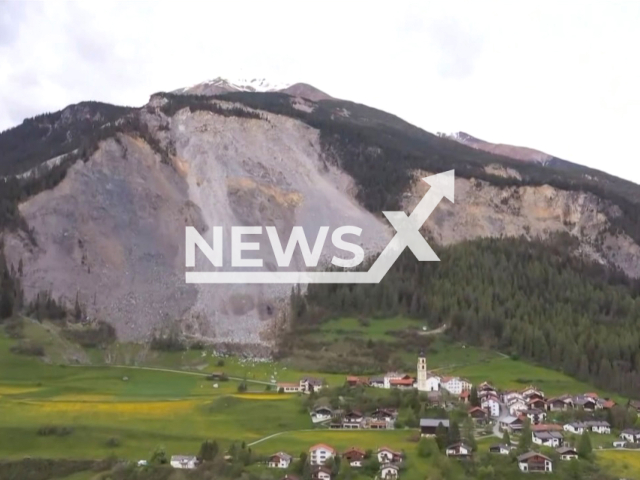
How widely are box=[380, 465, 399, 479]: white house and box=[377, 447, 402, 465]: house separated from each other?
0.78 meters

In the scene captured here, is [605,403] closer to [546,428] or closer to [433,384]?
[546,428]

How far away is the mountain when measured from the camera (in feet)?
330

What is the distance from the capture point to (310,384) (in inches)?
2874

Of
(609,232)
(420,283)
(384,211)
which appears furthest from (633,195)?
(420,283)

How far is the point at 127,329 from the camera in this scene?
92.9m

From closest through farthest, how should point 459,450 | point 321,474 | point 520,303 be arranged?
1. point 321,474
2. point 459,450
3. point 520,303

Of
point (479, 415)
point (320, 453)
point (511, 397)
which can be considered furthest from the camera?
point (511, 397)

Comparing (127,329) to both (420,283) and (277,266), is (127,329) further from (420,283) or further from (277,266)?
(420,283)

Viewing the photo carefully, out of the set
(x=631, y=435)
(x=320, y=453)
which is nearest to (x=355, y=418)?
(x=320, y=453)

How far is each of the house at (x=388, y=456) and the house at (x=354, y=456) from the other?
1.11 m

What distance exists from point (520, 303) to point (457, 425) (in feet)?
177

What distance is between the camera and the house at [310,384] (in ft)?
235

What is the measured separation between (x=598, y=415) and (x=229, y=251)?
61.1 meters

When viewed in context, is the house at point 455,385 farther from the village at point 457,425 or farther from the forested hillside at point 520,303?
the forested hillside at point 520,303
